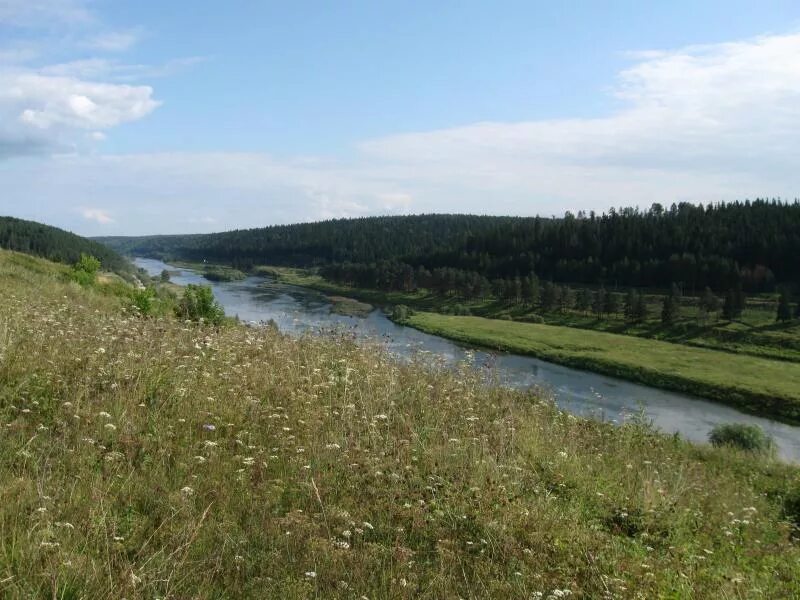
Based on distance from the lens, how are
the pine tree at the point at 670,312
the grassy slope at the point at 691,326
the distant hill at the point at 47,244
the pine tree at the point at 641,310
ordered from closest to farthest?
1. the grassy slope at the point at 691,326
2. the pine tree at the point at 670,312
3. the pine tree at the point at 641,310
4. the distant hill at the point at 47,244

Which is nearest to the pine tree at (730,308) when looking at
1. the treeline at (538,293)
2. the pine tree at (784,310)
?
the treeline at (538,293)

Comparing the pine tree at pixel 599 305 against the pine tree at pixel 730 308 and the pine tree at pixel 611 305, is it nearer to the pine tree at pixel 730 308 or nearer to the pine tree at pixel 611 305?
the pine tree at pixel 611 305

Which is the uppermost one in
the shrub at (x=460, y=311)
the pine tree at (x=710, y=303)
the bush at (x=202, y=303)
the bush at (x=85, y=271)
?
the bush at (x=85, y=271)

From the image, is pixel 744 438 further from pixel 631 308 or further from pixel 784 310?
pixel 631 308

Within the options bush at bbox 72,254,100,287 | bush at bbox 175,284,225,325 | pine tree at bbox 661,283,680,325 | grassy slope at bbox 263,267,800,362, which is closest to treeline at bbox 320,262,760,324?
pine tree at bbox 661,283,680,325

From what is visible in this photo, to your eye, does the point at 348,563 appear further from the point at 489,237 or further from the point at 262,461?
the point at 489,237

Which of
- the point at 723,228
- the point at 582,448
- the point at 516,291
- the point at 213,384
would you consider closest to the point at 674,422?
the point at 582,448

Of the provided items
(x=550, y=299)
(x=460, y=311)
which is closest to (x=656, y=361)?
(x=550, y=299)

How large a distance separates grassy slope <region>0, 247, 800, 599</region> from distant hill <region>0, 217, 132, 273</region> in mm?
120218

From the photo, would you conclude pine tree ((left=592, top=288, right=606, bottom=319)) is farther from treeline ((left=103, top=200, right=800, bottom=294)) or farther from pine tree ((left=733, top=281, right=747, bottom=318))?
treeline ((left=103, top=200, right=800, bottom=294))

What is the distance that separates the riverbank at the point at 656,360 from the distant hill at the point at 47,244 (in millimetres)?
78390

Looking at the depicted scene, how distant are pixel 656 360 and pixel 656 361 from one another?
62cm

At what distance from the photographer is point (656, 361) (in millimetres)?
62375

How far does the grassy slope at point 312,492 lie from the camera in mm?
3805
